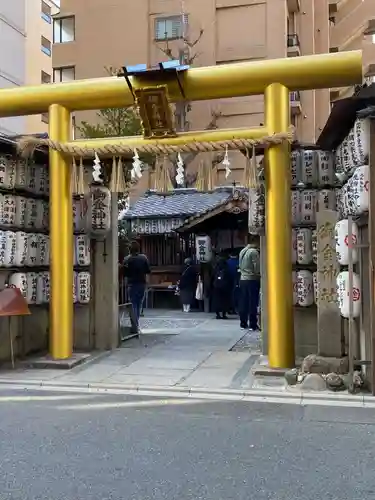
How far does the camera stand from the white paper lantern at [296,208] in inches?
401

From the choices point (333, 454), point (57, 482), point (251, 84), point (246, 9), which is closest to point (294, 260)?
point (251, 84)

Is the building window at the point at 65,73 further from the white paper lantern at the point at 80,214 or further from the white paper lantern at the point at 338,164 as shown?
the white paper lantern at the point at 338,164

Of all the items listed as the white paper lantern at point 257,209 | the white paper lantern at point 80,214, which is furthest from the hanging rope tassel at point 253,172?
the white paper lantern at point 80,214

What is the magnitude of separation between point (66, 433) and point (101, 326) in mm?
5284

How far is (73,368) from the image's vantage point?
9.73 m

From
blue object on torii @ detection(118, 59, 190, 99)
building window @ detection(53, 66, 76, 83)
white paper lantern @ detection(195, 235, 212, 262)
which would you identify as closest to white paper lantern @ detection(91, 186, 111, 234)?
blue object on torii @ detection(118, 59, 190, 99)

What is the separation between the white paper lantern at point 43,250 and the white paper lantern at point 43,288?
0.22 metres

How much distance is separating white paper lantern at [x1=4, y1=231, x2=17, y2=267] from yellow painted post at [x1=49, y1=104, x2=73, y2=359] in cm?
62

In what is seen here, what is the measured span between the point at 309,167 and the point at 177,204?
12.5 m

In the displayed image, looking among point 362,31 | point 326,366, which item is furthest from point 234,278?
point 362,31

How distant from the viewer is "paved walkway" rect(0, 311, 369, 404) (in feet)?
26.9

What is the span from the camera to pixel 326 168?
10078 mm

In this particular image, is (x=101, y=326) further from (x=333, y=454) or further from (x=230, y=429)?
(x=333, y=454)

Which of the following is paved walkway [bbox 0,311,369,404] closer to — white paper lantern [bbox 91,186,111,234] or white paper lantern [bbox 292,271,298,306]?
white paper lantern [bbox 292,271,298,306]
